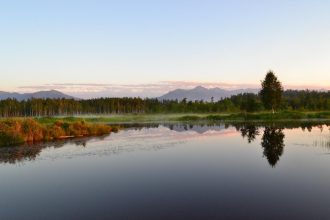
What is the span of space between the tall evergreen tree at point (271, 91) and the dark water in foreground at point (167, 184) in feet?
261

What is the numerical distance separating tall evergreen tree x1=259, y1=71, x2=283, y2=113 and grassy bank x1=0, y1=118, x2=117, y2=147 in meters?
69.3

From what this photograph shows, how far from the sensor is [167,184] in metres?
21.1

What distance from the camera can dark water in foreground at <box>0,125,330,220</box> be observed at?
1564 centimetres

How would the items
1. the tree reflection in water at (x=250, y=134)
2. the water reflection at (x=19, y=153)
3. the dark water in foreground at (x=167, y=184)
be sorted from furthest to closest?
the tree reflection in water at (x=250, y=134)
the water reflection at (x=19, y=153)
the dark water in foreground at (x=167, y=184)

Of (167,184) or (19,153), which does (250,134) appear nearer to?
(19,153)

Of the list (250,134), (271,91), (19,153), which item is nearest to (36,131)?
(19,153)

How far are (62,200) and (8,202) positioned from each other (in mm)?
2791

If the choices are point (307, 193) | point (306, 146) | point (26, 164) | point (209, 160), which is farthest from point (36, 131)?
point (307, 193)

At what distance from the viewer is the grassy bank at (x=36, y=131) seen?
4444cm

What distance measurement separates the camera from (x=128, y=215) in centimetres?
1518

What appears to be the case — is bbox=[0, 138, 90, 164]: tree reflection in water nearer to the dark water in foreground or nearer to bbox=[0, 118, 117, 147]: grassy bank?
the dark water in foreground

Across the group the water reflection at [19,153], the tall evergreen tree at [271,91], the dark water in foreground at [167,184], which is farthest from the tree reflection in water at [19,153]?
the tall evergreen tree at [271,91]

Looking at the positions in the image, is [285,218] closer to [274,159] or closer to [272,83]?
[274,159]

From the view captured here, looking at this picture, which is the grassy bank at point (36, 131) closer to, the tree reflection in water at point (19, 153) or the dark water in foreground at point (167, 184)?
the tree reflection in water at point (19, 153)
